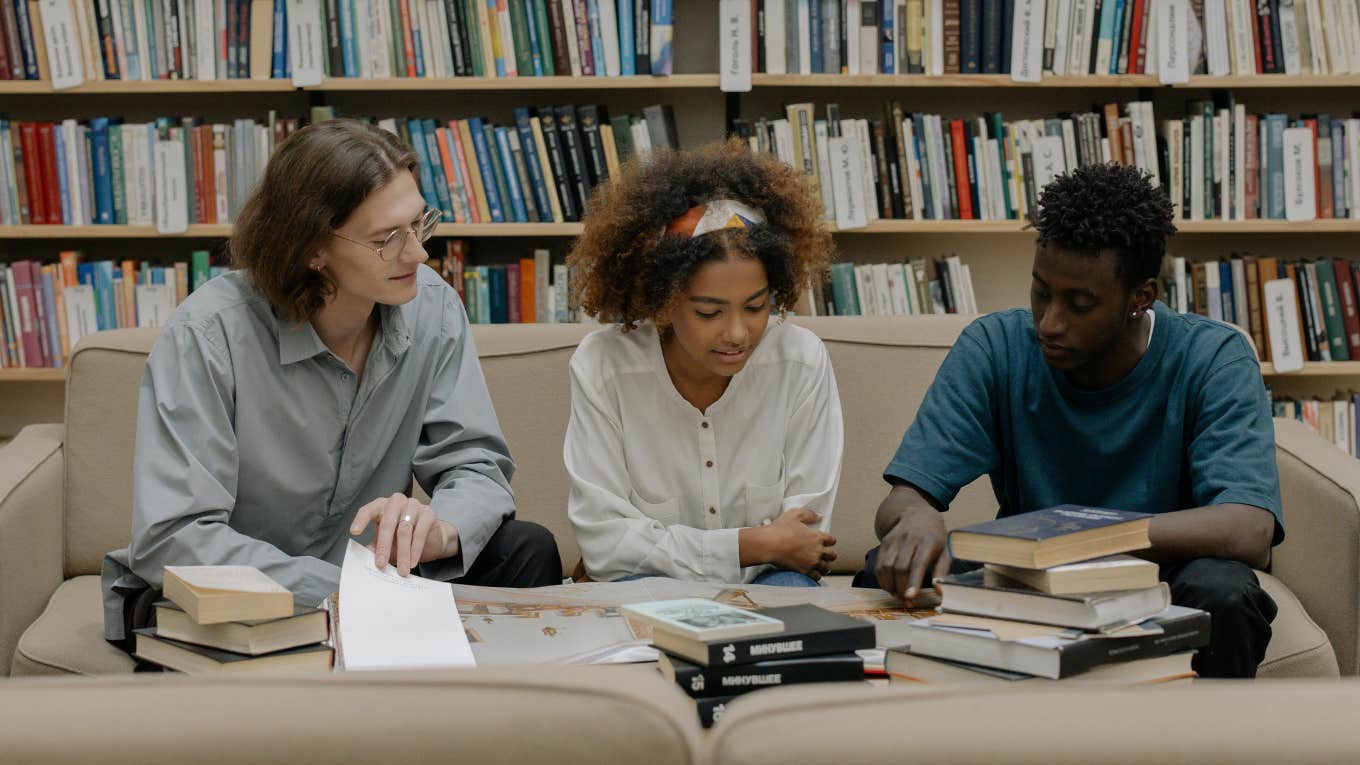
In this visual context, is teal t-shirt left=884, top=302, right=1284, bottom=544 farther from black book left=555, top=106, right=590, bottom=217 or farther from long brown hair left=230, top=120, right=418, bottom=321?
black book left=555, top=106, right=590, bottom=217

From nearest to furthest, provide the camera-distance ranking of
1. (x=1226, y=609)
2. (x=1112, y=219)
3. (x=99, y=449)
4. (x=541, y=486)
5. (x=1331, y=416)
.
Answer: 1. (x=1226, y=609)
2. (x=1112, y=219)
3. (x=99, y=449)
4. (x=541, y=486)
5. (x=1331, y=416)

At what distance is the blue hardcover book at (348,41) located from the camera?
307 centimetres

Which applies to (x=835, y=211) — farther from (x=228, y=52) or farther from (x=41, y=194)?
(x=41, y=194)

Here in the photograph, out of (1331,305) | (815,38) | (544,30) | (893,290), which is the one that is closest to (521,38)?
(544,30)

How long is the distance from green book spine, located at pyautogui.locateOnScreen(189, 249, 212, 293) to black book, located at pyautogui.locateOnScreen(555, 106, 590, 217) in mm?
937

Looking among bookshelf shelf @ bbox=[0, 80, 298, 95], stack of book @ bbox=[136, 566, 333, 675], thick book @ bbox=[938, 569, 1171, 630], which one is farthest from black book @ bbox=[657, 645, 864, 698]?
bookshelf shelf @ bbox=[0, 80, 298, 95]

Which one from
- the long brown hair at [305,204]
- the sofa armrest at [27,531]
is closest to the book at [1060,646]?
the long brown hair at [305,204]

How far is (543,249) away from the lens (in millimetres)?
3344

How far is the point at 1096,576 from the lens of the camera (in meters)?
1.13

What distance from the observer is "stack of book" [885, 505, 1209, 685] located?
109 cm

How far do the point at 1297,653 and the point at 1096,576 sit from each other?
815mm

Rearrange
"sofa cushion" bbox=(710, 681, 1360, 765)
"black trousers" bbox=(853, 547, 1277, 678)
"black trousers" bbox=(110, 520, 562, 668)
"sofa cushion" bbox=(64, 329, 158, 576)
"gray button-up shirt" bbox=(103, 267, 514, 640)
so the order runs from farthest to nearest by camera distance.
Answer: "sofa cushion" bbox=(64, 329, 158, 576) → "black trousers" bbox=(110, 520, 562, 668) → "gray button-up shirt" bbox=(103, 267, 514, 640) → "black trousers" bbox=(853, 547, 1277, 678) → "sofa cushion" bbox=(710, 681, 1360, 765)

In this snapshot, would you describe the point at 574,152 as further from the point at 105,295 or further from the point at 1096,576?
the point at 1096,576

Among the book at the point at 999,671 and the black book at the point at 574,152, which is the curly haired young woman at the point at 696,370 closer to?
the book at the point at 999,671
